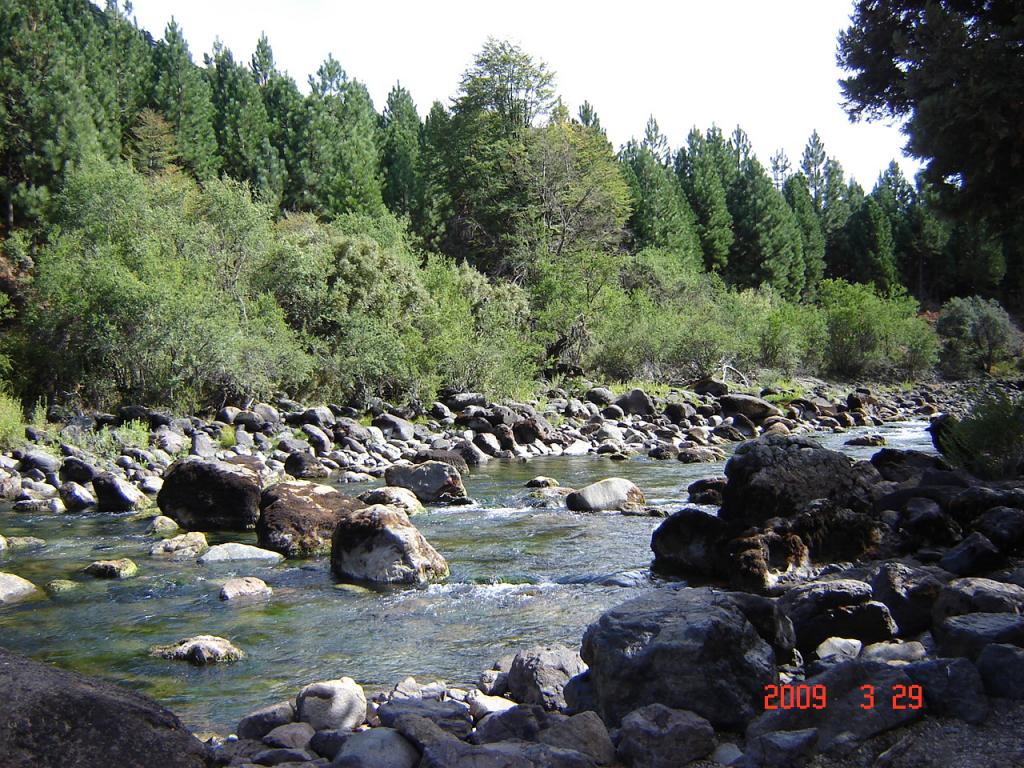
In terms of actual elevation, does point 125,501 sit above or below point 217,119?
below

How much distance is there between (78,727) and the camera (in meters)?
3.37

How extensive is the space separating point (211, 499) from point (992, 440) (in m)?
10.8

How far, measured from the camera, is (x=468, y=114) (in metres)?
48.5

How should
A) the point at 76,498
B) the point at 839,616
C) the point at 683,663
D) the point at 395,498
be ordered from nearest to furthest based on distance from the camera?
the point at 683,663, the point at 839,616, the point at 395,498, the point at 76,498

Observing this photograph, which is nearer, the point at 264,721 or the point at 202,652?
the point at 264,721

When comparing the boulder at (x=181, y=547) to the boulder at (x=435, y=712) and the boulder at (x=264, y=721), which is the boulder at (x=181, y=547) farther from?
the boulder at (x=435, y=712)

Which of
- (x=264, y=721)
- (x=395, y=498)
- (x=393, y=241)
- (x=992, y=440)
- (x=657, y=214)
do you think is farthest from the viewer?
(x=657, y=214)

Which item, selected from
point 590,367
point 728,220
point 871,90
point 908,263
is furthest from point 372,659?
point 908,263

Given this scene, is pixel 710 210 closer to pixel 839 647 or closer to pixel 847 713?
pixel 839 647

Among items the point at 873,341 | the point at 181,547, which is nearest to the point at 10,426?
the point at 181,547

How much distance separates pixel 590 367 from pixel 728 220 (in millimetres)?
38720

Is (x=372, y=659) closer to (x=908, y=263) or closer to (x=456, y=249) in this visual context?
(x=456, y=249)

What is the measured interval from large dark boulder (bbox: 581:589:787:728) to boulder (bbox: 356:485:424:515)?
278 inches
